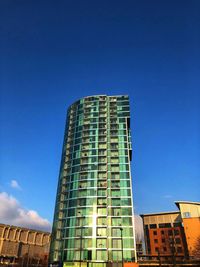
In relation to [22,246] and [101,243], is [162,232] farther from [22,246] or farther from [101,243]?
[22,246]

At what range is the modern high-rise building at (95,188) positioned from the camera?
2564 inches

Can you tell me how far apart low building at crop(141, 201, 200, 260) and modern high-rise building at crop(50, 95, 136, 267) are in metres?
29.4

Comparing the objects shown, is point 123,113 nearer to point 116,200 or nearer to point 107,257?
point 116,200

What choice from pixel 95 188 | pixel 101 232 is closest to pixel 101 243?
pixel 101 232

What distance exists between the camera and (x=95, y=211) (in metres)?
70.8

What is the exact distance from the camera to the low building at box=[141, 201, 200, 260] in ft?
284

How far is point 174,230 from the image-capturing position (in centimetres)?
9869

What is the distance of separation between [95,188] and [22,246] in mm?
88652

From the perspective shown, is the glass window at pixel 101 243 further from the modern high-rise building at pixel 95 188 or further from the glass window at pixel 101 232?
the glass window at pixel 101 232

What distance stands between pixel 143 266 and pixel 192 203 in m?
36.0

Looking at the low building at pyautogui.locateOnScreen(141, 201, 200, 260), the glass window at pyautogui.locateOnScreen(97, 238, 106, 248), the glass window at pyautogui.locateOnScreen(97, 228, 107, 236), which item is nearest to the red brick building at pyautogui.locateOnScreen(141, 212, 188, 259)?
the low building at pyautogui.locateOnScreen(141, 201, 200, 260)

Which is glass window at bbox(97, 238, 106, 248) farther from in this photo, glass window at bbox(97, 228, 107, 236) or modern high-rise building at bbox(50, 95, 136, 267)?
glass window at bbox(97, 228, 107, 236)

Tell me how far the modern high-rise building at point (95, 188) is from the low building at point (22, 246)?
198 feet

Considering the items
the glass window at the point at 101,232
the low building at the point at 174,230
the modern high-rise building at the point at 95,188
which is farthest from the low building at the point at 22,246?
the glass window at the point at 101,232
